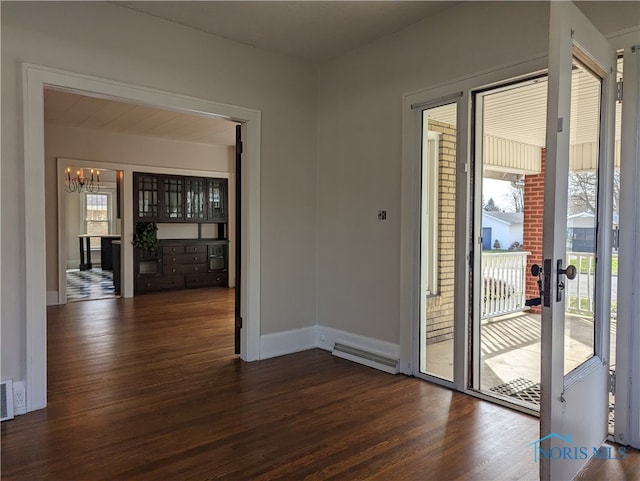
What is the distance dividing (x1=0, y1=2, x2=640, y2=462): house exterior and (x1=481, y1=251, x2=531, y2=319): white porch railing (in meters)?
2.59

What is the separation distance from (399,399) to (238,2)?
292 centimetres

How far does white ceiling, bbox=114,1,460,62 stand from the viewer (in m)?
3.09

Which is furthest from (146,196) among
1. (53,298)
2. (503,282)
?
(503,282)

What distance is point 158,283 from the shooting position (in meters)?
7.86

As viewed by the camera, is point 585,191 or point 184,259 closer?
point 585,191

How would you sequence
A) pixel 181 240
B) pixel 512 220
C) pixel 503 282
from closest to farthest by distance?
pixel 503 282, pixel 512 220, pixel 181 240

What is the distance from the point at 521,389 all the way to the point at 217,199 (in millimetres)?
6615

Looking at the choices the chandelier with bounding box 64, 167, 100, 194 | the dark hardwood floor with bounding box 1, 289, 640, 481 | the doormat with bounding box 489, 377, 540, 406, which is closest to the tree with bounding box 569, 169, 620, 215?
the dark hardwood floor with bounding box 1, 289, 640, 481

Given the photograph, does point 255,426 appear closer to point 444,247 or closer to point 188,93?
point 444,247

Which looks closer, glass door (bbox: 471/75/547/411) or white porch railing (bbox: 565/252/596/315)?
white porch railing (bbox: 565/252/596/315)

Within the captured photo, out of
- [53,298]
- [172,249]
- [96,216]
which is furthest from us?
[96,216]

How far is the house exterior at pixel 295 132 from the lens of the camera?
2.74m

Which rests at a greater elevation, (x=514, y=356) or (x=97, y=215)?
(x=97, y=215)

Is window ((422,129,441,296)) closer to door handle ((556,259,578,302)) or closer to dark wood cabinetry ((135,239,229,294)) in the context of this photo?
door handle ((556,259,578,302))
